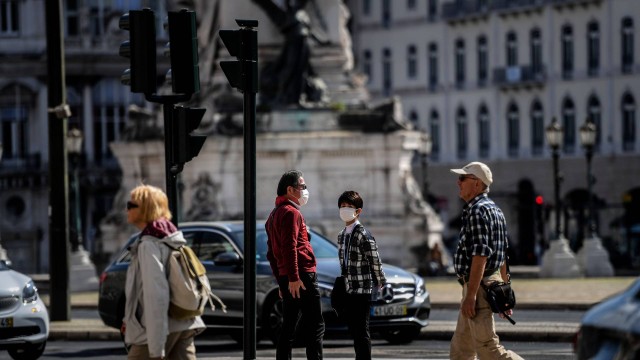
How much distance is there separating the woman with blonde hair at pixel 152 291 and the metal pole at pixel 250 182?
4.48 meters

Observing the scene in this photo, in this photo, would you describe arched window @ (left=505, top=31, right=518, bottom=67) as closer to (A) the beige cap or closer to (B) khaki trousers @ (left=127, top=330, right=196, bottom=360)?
(A) the beige cap

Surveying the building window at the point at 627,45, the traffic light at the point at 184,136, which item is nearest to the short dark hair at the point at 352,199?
the traffic light at the point at 184,136

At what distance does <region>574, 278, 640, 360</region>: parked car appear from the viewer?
34.6ft

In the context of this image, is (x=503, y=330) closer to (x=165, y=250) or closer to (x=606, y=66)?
(x=165, y=250)

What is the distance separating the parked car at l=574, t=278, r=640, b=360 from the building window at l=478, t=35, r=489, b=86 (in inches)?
3119

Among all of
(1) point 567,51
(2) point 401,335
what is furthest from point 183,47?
(1) point 567,51

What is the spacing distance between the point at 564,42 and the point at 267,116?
4589 centimetres

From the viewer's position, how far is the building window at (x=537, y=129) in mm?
86875

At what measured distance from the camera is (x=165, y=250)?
42.9 feet

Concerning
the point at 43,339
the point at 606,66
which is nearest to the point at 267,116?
the point at 43,339

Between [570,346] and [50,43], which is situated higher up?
[50,43]

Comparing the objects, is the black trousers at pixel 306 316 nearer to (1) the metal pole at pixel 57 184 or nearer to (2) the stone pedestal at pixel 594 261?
(1) the metal pole at pixel 57 184

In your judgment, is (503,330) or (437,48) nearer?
(503,330)

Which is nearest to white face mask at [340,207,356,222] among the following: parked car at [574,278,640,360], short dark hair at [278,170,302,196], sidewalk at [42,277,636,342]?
short dark hair at [278,170,302,196]
